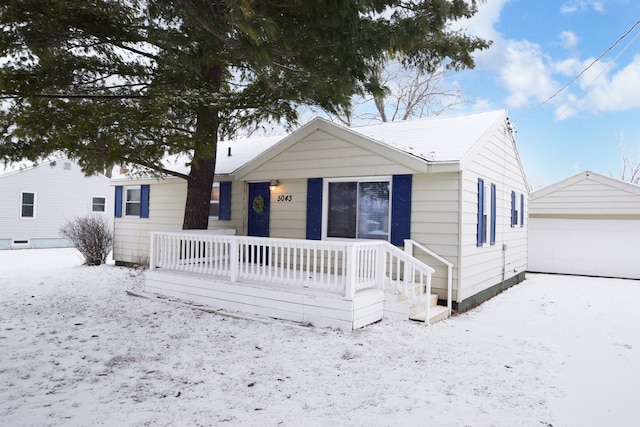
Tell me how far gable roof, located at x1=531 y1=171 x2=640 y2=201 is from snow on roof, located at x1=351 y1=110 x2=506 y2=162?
5.45m

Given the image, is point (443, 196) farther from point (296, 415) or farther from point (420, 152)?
point (296, 415)

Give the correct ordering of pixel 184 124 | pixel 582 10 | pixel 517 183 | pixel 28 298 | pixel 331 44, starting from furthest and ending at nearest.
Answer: pixel 582 10, pixel 517 183, pixel 184 124, pixel 28 298, pixel 331 44

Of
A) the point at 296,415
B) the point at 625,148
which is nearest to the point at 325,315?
the point at 296,415

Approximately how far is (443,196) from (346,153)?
2074 millimetres

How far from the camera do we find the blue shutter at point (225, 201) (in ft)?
32.5

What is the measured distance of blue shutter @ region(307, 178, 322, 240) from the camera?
829 cm

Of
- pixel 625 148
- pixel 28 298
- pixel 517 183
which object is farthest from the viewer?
pixel 625 148

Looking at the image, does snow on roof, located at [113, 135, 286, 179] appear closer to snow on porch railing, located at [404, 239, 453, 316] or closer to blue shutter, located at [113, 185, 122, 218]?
blue shutter, located at [113, 185, 122, 218]

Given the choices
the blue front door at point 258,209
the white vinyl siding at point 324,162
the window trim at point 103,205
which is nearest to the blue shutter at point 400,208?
the white vinyl siding at point 324,162

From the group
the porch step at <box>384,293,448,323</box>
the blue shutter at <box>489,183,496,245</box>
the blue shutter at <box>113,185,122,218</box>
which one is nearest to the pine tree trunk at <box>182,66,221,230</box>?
the porch step at <box>384,293,448,323</box>

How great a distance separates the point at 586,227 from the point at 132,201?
14.5 m

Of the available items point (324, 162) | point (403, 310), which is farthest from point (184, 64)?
point (403, 310)

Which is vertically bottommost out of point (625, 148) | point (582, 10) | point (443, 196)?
point (443, 196)

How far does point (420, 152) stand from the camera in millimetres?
7277
